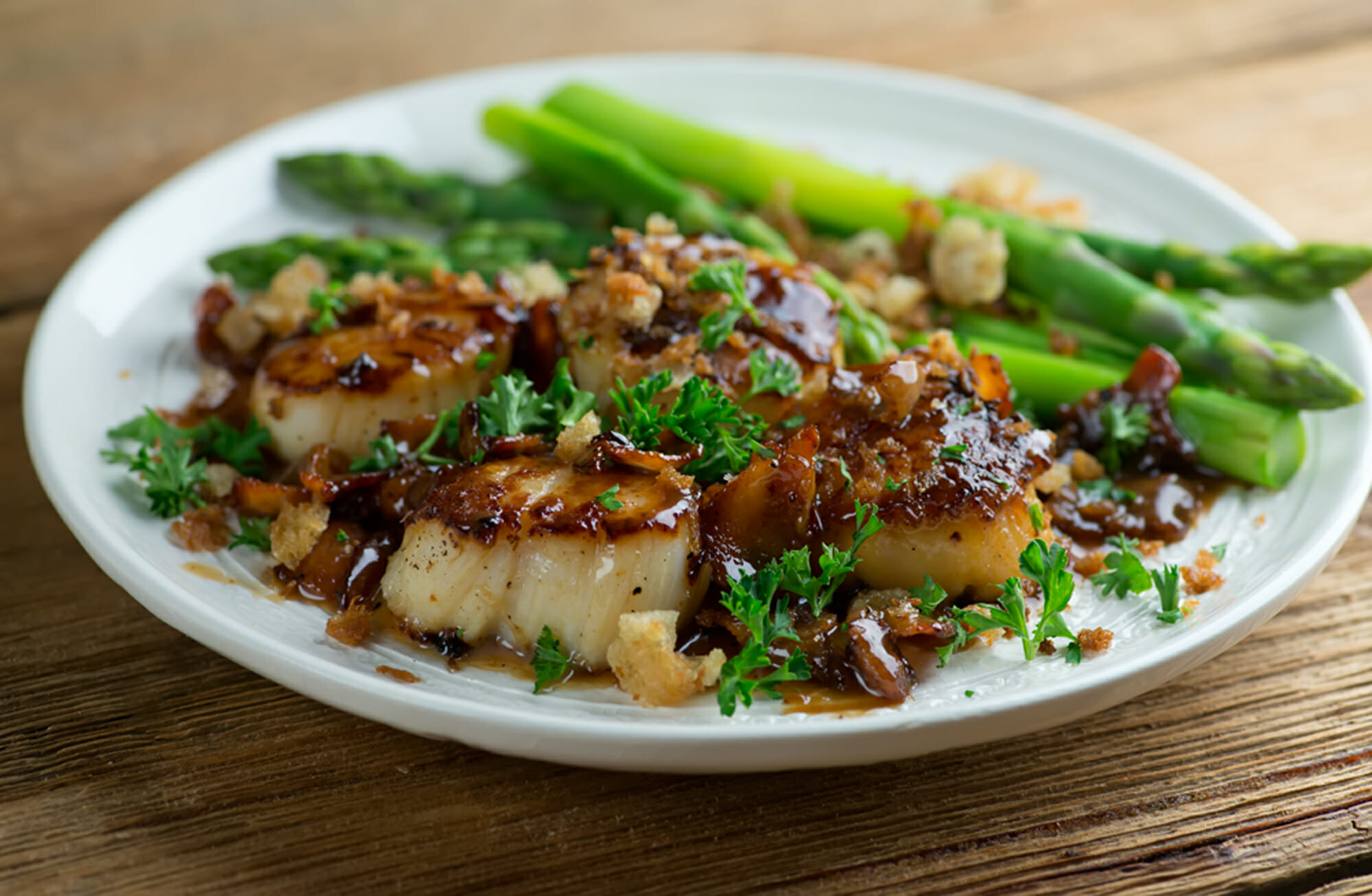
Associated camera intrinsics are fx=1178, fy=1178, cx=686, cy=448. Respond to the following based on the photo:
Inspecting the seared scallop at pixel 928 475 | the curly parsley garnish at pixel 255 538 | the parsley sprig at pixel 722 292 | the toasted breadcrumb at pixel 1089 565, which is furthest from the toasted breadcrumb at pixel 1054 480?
the curly parsley garnish at pixel 255 538

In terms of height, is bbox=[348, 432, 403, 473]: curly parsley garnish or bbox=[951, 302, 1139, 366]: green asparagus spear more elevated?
bbox=[951, 302, 1139, 366]: green asparagus spear

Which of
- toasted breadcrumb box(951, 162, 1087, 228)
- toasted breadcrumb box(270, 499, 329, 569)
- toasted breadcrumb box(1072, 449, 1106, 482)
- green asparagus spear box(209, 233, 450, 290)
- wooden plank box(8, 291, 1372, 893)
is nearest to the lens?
wooden plank box(8, 291, 1372, 893)

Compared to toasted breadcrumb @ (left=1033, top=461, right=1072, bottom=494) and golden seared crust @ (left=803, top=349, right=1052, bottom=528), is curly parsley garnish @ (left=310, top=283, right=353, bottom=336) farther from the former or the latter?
toasted breadcrumb @ (left=1033, top=461, right=1072, bottom=494)

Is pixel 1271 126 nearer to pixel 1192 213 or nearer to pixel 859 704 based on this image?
pixel 1192 213

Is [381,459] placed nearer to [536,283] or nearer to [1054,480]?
[536,283]

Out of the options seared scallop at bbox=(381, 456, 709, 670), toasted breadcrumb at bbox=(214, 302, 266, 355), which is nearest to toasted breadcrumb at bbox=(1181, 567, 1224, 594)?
seared scallop at bbox=(381, 456, 709, 670)

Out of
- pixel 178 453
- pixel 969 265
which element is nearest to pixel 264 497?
pixel 178 453

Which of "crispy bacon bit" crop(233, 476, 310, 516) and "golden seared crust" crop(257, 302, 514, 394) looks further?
"golden seared crust" crop(257, 302, 514, 394)
